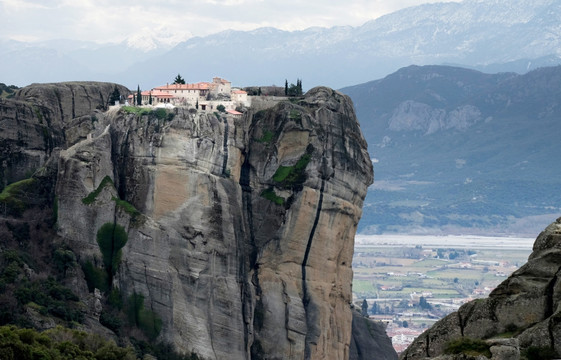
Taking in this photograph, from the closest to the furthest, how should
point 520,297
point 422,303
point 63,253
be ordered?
point 520,297, point 63,253, point 422,303

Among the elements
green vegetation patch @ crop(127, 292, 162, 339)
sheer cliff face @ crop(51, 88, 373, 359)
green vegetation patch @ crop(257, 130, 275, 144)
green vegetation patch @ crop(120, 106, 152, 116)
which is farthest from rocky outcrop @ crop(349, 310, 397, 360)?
green vegetation patch @ crop(120, 106, 152, 116)

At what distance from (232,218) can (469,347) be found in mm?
54992

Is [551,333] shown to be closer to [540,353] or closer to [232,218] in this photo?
[540,353]

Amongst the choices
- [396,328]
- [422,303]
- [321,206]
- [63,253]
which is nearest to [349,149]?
[321,206]

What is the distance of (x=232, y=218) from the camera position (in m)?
88.6

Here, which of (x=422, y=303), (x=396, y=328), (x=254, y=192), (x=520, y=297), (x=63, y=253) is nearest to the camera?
(x=520, y=297)

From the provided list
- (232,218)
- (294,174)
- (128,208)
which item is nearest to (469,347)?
(128,208)

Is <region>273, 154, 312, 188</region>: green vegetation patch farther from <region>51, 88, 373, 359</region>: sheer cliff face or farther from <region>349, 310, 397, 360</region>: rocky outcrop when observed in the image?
<region>349, 310, 397, 360</region>: rocky outcrop

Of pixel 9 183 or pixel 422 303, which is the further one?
pixel 422 303

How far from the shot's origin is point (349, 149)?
91625mm

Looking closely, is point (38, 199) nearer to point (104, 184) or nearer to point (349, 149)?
point (104, 184)

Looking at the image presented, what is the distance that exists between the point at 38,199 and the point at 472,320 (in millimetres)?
55890

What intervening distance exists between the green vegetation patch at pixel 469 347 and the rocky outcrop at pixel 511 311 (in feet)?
2.66

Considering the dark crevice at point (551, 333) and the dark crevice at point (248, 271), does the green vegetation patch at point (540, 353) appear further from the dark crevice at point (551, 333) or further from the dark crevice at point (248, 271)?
the dark crevice at point (248, 271)
